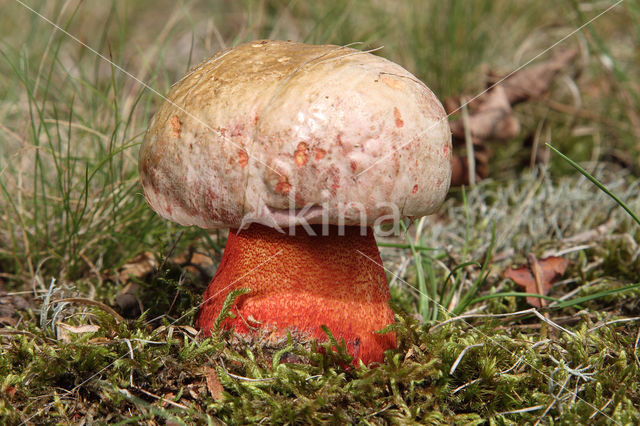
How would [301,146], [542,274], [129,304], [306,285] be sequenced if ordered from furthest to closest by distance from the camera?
[542,274] < [129,304] < [306,285] < [301,146]

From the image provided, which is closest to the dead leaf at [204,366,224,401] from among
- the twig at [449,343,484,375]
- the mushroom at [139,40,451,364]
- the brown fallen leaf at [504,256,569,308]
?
the mushroom at [139,40,451,364]

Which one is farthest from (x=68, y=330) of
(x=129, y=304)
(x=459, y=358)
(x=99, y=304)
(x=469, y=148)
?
(x=469, y=148)

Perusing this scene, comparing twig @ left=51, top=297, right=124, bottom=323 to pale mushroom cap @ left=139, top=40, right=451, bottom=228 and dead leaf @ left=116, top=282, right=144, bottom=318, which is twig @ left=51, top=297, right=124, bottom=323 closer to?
dead leaf @ left=116, top=282, right=144, bottom=318

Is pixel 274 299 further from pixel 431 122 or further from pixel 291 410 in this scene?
pixel 431 122

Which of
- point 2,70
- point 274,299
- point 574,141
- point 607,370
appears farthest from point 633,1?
point 2,70

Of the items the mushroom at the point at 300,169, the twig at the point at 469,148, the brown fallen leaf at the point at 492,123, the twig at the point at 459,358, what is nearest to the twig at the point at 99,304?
the mushroom at the point at 300,169

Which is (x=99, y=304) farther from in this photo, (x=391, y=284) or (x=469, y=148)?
(x=469, y=148)
